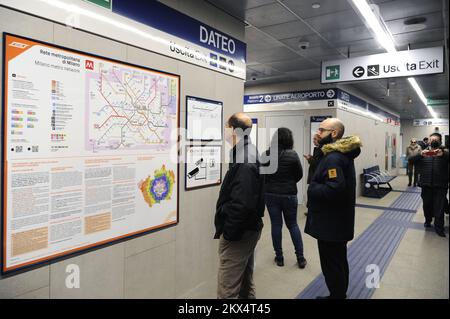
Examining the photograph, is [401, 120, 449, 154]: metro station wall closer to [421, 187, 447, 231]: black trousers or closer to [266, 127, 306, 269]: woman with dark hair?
[421, 187, 447, 231]: black trousers

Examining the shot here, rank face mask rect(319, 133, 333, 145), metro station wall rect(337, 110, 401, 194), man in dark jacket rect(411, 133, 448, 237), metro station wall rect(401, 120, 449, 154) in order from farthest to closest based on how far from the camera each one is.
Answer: metro station wall rect(401, 120, 449, 154) → metro station wall rect(337, 110, 401, 194) → man in dark jacket rect(411, 133, 448, 237) → face mask rect(319, 133, 333, 145)

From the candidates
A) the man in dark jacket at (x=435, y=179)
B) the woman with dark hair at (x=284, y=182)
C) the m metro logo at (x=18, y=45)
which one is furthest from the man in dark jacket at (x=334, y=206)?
the man in dark jacket at (x=435, y=179)

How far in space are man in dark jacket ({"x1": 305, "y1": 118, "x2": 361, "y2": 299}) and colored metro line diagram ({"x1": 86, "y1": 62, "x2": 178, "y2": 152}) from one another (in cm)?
129

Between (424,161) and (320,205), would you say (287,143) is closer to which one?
(320,205)

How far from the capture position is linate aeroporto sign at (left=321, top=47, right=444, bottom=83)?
3992mm

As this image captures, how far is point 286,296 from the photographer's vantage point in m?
2.92

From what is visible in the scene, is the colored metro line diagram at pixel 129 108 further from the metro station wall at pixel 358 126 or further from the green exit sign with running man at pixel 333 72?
the metro station wall at pixel 358 126

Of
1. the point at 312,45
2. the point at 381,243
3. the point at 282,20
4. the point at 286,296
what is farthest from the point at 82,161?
the point at 381,243

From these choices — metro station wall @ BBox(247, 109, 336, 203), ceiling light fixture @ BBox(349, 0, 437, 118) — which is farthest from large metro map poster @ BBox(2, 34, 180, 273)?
metro station wall @ BBox(247, 109, 336, 203)

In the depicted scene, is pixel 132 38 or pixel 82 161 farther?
pixel 132 38

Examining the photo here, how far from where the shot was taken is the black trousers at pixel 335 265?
247cm

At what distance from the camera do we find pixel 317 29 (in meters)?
4.01

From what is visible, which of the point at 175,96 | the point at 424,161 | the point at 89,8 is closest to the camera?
the point at 89,8

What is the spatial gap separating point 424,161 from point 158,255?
462 centimetres
